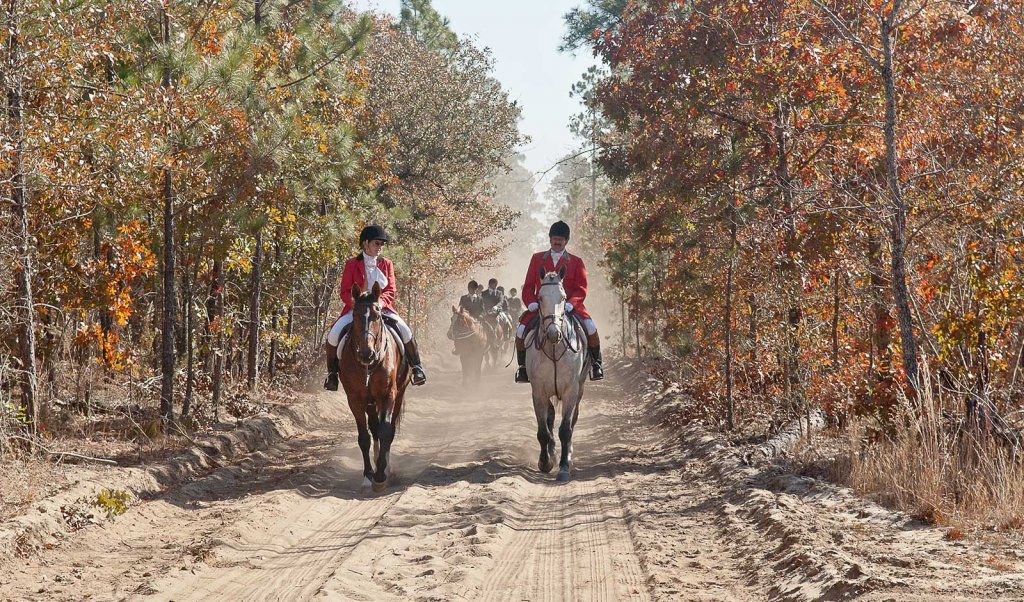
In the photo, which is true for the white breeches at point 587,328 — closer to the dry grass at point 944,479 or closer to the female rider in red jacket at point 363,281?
the female rider in red jacket at point 363,281

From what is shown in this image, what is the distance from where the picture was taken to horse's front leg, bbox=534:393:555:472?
1193 centimetres

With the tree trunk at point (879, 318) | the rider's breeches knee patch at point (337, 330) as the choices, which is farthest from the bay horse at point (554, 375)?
the tree trunk at point (879, 318)

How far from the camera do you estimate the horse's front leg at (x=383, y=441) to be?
1070 centimetres

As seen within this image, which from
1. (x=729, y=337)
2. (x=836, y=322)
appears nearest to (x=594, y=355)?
(x=729, y=337)

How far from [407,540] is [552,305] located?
4444mm

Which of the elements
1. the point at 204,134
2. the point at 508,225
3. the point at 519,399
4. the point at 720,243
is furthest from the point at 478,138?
the point at 204,134

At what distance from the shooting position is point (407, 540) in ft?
25.3

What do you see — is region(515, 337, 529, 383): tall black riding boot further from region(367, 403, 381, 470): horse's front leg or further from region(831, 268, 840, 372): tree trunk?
region(831, 268, 840, 372): tree trunk

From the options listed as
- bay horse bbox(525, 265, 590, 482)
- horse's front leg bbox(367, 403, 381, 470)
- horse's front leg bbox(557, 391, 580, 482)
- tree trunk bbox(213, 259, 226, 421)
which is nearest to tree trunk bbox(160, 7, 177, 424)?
tree trunk bbox(213, 259, 226, 421)

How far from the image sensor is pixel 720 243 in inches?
579

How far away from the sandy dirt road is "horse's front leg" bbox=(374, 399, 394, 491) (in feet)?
1.09

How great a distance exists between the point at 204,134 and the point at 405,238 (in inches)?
516

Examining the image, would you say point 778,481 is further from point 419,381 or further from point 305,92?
point 305,92

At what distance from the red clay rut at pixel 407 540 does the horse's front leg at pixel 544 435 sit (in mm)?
224
